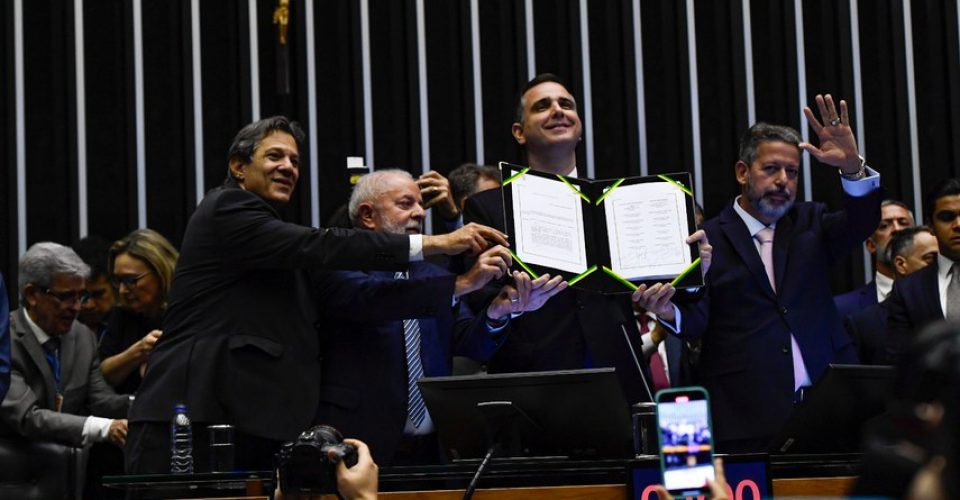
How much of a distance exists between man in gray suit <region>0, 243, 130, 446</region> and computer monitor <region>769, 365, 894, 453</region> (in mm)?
2337

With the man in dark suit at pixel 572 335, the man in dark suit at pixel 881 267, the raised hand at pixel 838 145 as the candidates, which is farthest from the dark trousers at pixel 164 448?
the man in dark suit at pixel 881 267

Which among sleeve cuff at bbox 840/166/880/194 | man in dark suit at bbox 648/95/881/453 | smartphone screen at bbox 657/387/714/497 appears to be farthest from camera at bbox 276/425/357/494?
sleeve cuff at bbox 840/166/880/194

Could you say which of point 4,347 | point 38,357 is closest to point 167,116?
point 38,357

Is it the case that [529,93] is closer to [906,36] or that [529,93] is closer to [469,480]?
[469,480]

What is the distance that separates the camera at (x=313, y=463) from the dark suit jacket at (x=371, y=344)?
151 centimetres

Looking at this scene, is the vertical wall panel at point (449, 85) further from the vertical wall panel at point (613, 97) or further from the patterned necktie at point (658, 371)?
the patterned necktie at point (658, 371)

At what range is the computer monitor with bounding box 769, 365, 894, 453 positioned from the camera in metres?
3.46

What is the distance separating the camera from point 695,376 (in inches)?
199

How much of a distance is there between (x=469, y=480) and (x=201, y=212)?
4.44 ft

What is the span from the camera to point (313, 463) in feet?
8.13

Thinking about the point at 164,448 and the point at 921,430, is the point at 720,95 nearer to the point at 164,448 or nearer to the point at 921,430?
the point at 164,448

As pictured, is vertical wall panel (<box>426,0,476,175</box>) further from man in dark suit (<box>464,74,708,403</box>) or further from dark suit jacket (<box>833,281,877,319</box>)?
man in dark suit (<box>464,74,708,403</box>)

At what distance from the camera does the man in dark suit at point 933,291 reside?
495 cm

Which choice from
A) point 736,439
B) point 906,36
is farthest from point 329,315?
point 906,36
